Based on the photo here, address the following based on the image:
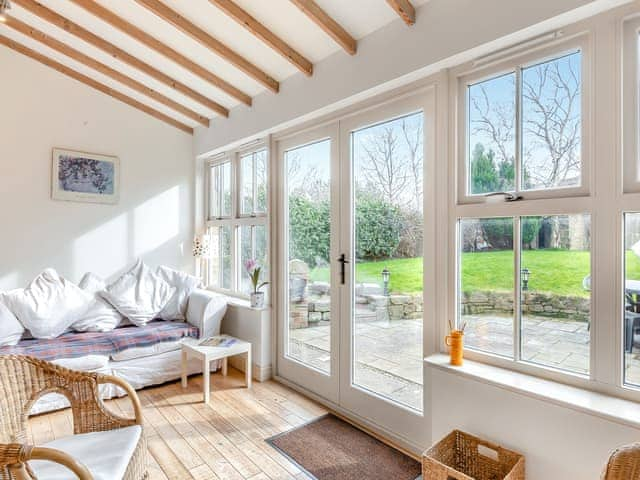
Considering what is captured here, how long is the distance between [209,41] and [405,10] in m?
1.51

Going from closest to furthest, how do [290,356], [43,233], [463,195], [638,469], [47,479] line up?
[638,469]
[47,479]
[463,195]
[290,356]
[43,233]

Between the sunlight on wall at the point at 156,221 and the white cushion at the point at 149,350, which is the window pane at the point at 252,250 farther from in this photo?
the sunlight on wall at the point at 156,221

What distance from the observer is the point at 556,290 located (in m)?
1.82

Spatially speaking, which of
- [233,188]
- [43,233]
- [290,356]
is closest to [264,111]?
[233,188]

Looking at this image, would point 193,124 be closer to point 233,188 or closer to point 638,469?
point 233,188

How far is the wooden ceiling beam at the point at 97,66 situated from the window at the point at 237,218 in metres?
0.66

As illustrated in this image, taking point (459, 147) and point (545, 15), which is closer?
point (545, 15)

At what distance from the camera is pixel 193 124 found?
4617 mm

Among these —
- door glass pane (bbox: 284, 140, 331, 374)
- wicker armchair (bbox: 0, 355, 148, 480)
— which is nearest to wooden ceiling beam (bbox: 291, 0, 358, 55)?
door glass pane (bbox: 284, 140, 331, 374)

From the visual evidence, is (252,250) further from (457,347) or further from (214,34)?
(457,347)

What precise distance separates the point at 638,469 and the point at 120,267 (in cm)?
445

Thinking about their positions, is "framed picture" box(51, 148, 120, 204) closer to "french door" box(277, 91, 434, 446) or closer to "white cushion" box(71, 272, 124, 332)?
"white cushion" box(71, 272, 124, 332)

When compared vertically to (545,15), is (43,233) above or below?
below

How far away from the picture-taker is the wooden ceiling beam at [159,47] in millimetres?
2779
